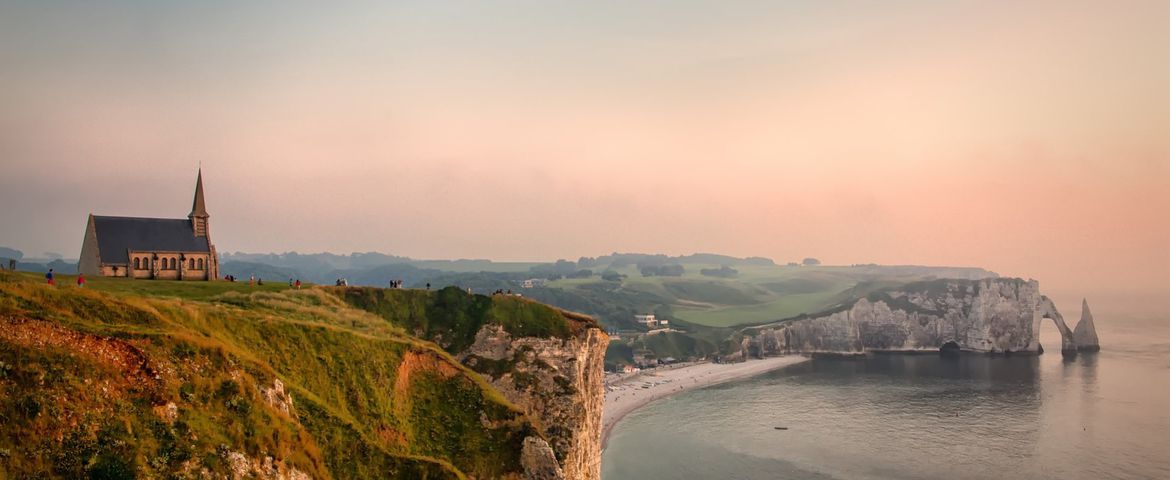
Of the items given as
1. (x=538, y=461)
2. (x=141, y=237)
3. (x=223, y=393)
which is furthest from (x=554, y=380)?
(x=141, y=237)

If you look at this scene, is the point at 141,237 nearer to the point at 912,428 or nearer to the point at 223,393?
the point at 223,393

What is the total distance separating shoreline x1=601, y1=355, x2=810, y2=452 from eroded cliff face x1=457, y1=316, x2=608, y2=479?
59894mm

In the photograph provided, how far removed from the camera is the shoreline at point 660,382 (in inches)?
5640

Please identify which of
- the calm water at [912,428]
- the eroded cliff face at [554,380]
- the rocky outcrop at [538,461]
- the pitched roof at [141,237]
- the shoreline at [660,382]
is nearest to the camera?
the rocky outcrop at [538,461]

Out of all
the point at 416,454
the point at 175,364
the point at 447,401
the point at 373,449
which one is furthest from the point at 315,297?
the point at 175,364

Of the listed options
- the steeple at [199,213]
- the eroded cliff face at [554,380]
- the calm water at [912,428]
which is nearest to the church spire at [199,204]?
the steeple at [199,213]

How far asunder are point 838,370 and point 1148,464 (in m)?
91.9

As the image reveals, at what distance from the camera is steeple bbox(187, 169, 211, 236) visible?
69963mm

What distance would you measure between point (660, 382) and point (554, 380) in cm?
11644

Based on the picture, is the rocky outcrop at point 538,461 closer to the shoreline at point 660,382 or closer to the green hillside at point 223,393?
the green hillside at point 223,393

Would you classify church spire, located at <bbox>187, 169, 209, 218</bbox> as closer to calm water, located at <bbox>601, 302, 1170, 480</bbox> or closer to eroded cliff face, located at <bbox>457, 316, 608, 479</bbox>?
eroded cliff face, located at <bbox>457, 316, 608, 479</bbox>

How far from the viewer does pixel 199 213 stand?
7056 cm

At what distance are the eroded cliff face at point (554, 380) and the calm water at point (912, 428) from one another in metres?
37.3

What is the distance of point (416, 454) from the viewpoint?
142 feet
